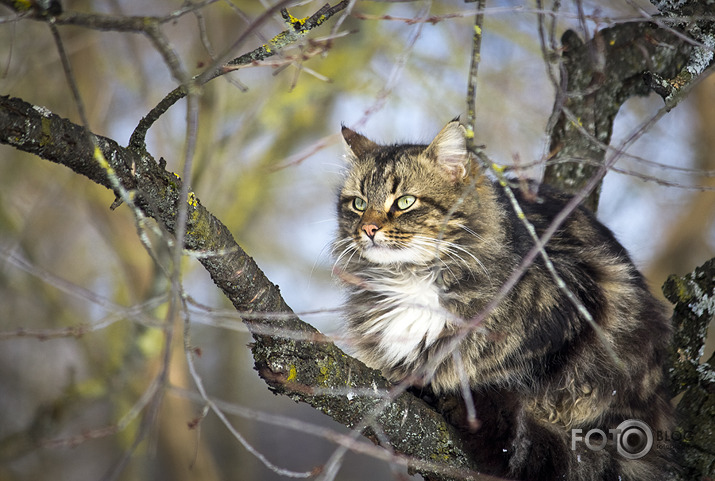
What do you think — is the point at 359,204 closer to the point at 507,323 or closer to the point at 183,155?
the point at 507,323

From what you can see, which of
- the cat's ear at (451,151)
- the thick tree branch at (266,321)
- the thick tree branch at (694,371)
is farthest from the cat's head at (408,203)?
the thick tree branch at (694,371)

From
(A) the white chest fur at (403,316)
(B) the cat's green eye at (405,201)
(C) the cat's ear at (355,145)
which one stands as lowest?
(A) the white chest fur at (403,316)

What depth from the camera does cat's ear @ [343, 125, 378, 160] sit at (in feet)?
10.4

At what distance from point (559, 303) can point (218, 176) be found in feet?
13.0

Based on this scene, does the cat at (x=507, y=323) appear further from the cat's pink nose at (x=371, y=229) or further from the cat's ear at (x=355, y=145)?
the cat's ear at (x=355, y=145)

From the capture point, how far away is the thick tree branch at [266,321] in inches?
62.5

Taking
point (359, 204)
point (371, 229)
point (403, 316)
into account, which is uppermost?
point (359, 204)

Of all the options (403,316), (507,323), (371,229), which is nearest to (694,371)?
(507,323)

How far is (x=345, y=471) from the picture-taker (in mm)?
8656

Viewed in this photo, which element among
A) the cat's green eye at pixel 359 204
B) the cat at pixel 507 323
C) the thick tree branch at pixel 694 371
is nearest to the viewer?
the cat at pixel 507 323

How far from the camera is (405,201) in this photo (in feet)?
9.27

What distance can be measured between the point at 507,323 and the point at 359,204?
0.93 metres

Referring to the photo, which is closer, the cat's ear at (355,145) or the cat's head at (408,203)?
the cat's head at (408,203)

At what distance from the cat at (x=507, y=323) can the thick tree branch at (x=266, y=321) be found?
184 millimetres
